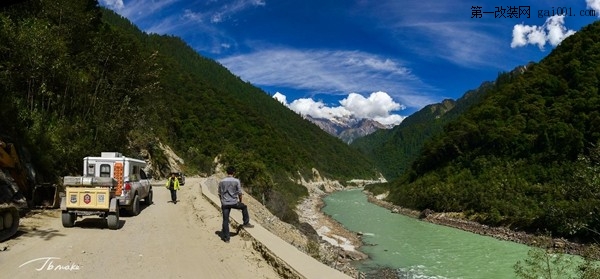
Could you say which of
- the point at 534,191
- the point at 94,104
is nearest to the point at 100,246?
the point at 94,104

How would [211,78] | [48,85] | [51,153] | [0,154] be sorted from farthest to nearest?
[211,78] < [48,85] < [51,153] < [0,154]

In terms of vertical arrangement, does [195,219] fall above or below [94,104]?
below

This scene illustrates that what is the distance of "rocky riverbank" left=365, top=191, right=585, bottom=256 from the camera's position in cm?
3497

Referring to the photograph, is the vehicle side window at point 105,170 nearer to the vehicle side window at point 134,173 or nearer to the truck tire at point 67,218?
the vehicle side window at point 134,173

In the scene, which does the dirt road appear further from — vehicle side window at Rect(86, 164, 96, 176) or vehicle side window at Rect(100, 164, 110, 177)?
vehicle side window at Rect(100, 164, 110, 177)

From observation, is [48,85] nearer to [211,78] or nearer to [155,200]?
[155,200]

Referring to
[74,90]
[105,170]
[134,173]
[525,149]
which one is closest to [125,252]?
[105,170]

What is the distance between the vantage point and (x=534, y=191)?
49.5 meters

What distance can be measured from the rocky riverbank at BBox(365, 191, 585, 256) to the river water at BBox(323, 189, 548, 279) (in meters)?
1.49

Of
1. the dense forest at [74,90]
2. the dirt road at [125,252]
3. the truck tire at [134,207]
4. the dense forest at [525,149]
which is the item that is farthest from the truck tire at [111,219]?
the dense forest at [525,149]

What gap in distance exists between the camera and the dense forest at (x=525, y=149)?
1855 inches

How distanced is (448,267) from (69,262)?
943 inches

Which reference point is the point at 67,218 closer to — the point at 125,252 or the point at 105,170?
the point at 105,170

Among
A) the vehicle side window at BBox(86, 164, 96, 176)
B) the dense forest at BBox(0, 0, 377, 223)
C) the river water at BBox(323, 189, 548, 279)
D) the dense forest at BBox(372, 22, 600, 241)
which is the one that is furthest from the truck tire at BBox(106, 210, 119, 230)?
the dense forest at BBox(372, 22, 600, 241)
